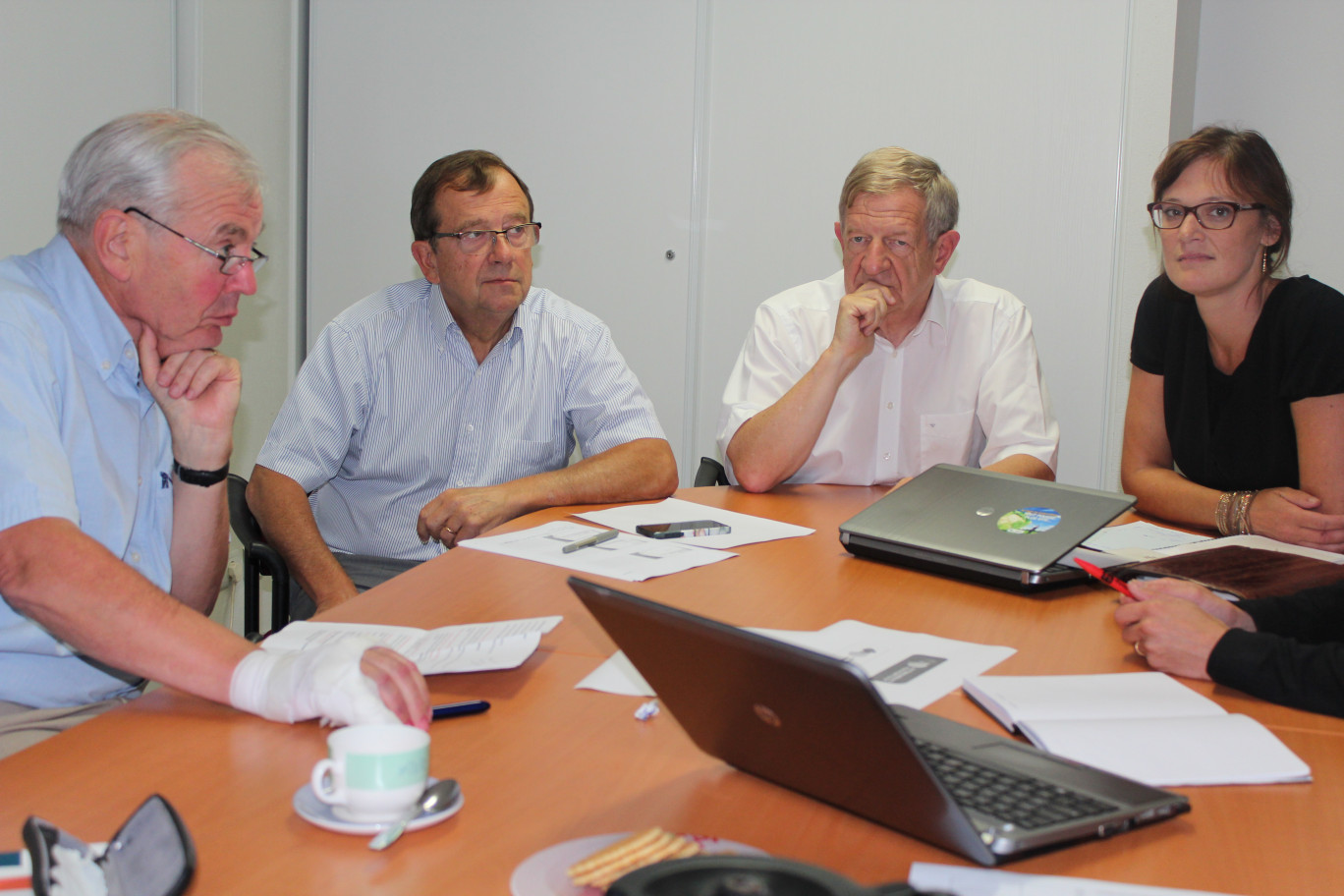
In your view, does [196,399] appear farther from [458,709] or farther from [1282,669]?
[1282,669]

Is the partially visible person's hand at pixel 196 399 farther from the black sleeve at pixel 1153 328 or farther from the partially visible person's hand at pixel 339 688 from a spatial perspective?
the black sleeve at pixel 1153 328

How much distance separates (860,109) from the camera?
3344 mm

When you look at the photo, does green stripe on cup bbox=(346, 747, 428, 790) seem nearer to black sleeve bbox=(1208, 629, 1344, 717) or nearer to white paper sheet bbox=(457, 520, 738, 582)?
white paper sheet bbox=(457, 520, 738, 582)

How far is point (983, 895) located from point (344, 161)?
3.53 metres

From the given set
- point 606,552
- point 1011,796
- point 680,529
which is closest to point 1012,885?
point 1011,796

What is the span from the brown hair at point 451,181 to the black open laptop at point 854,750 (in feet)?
5.60

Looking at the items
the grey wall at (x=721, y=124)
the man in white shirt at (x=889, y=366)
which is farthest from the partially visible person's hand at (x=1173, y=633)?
the grey wall at (x=721, y=124)

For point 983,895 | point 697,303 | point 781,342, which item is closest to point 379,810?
point 983,895

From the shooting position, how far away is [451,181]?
2.46 m

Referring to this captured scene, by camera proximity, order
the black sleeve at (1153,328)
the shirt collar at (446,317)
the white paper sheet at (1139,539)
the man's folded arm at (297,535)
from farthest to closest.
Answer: the shirt collar at (446,317) < the black sleeve at (1153,328) < the man's folded arm at (297,535) < the white paper sheet at (1139,539)

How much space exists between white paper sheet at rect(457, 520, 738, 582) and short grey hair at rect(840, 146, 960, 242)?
1.04 meters

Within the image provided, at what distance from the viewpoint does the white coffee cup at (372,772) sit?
0.86 metres

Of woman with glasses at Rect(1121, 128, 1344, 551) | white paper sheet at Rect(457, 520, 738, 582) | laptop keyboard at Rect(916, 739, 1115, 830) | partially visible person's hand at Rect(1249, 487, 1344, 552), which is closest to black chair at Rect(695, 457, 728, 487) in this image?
white paper sheet at Rect(457, 520, 738, 582)

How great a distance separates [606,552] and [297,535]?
813 millimetres
